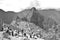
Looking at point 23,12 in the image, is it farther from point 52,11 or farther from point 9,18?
point 52,11

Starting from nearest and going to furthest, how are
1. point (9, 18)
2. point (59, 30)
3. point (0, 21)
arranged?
point (0, 21), point (9, 18), point (59, 30)

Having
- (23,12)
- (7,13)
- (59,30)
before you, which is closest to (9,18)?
(7,13)

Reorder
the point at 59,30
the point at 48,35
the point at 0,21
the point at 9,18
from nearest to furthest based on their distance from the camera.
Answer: the point at 0,21 → the point at 9,18 → the point at 48,35 → the point at 59,30

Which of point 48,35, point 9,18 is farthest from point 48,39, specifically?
point 9,18

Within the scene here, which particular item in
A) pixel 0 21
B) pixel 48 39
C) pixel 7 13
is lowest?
pixel 48 39

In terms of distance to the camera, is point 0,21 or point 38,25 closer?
point 0,21

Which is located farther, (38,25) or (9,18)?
(38,25)

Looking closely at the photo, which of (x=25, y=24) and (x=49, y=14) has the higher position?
(x=49, y=14)

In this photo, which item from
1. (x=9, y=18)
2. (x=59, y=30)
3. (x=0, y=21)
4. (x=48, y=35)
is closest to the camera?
(x=0, y=21)

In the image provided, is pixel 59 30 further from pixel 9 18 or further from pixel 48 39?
pixel 9 18
